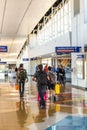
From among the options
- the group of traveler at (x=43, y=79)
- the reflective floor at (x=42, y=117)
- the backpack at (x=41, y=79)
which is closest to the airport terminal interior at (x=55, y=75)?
the reflective floor at (x=42, y=117)

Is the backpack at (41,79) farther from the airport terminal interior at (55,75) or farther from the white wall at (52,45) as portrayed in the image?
the white wall at (52,45)

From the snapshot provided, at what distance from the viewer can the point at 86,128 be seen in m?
8.92

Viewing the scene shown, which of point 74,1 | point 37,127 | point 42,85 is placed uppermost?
point 74,1

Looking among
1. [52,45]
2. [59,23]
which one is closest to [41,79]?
[52,45]

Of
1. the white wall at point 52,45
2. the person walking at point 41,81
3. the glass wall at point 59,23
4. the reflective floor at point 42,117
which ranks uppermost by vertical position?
the glass wall at point 59,23

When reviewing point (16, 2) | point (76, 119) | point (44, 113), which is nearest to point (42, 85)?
point (44, 113)

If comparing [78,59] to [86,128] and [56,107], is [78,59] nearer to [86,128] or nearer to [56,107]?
[56,107]

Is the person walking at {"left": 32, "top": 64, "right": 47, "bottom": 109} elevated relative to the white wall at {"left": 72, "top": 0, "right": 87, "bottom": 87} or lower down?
lower down

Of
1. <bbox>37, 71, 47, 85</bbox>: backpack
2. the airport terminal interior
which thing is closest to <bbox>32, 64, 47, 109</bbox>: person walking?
<bbox>37, 71, 47, 85</bbox>: backpack

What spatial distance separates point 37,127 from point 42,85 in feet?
15.1

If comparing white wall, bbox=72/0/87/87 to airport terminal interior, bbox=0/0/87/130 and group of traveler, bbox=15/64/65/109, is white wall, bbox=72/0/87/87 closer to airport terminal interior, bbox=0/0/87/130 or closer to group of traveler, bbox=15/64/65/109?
airport terminal interior, bbox=0/0/87/130

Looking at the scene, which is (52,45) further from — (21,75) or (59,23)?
(21,75)

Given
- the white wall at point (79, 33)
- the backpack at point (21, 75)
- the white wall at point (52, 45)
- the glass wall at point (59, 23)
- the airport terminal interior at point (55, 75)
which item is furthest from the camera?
the glass wall at point (59, 23)

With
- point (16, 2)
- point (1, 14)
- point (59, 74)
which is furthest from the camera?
point (59, 74)
